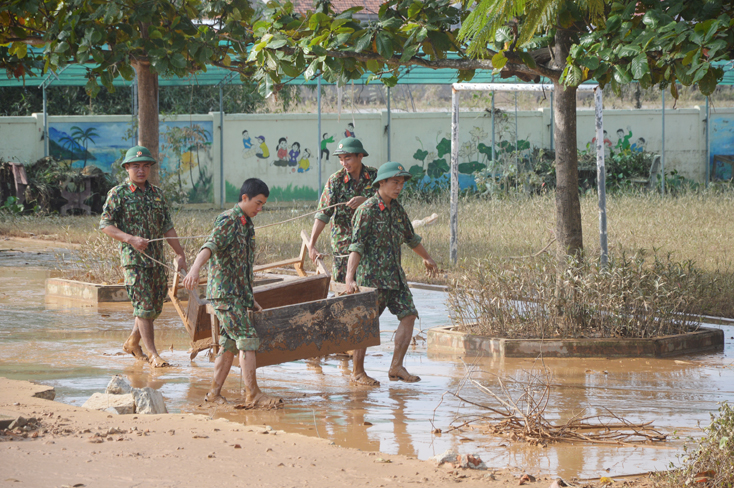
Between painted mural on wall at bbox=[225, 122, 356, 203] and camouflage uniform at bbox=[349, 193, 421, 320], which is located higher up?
painted mural on wall at bbox=[225, 122, 356, 203]

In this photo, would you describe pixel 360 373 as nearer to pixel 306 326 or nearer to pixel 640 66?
pixel 306 326

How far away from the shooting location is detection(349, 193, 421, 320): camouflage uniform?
6.76 meters

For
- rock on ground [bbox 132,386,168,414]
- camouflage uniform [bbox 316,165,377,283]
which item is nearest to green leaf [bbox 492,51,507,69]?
camouflage uniform [bbox 316,165,377,283]

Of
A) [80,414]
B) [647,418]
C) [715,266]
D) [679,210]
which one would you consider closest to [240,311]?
[80,414]

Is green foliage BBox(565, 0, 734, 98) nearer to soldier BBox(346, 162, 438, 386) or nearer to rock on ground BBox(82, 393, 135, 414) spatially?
soldier BBox(346, 162, 438, 386)

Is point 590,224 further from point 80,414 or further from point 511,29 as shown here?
point 80,414

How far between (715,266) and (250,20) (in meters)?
6.75

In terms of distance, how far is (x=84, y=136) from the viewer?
23703 mm

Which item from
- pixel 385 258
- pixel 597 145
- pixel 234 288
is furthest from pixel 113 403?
pixel 597 145

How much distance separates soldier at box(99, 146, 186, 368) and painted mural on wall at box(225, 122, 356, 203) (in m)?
17.0

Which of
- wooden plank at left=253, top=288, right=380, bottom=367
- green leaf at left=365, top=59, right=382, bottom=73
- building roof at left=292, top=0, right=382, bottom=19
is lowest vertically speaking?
wooden plank at left=253, top=288, right=380, bottom=367

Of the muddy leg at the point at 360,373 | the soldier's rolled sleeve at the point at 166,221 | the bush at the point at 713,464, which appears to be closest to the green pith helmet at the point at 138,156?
the soldier's rolled sleeve at the point at 166,221

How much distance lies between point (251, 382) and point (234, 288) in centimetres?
66

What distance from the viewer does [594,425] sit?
5.12m
